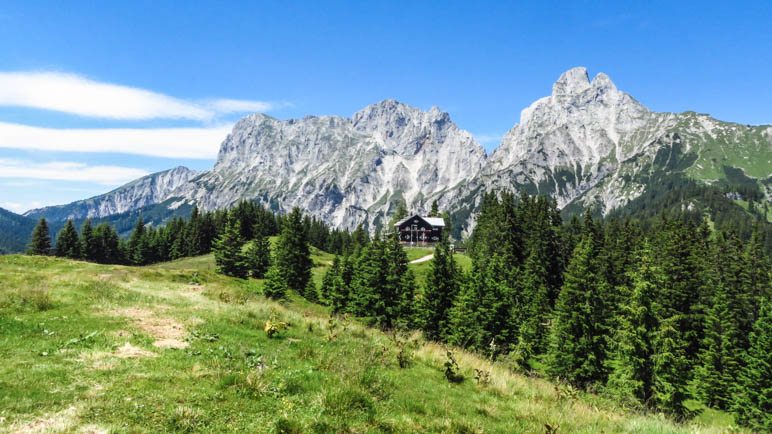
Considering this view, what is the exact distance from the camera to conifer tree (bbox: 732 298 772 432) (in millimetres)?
42031

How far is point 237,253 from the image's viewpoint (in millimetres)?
80250

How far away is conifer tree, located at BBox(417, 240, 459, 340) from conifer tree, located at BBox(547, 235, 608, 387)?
49.5 ft

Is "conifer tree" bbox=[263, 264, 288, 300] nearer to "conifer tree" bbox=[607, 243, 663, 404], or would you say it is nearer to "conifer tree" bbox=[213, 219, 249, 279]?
"conifer tree" bbox=[213, 219, 249, 279]

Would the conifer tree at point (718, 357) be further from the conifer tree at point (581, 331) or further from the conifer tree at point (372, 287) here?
the conifer tree at point (372, 287)

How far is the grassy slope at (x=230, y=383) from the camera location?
8.38 m

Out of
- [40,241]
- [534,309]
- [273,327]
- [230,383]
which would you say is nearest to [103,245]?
[40,241]

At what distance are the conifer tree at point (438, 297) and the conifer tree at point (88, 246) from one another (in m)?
95.4

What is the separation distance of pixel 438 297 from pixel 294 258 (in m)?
28.1

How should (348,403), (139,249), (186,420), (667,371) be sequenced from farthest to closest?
(139,249), (667,371), (348,403), (186,420)

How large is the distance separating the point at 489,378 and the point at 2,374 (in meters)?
14.5

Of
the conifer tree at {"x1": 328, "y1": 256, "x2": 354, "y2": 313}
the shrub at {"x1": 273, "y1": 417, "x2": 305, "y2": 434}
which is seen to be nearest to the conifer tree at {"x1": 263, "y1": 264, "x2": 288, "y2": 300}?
the conifer tree at {"x1": 328, "y1": 256, "x2": 354, "y2": 313}

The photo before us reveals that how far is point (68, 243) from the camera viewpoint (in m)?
102

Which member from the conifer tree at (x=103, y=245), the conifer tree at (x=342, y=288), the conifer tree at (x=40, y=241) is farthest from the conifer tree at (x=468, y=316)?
the conifer tree at (x=40, y=241)

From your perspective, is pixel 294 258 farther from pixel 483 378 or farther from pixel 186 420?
pixel 186 420
